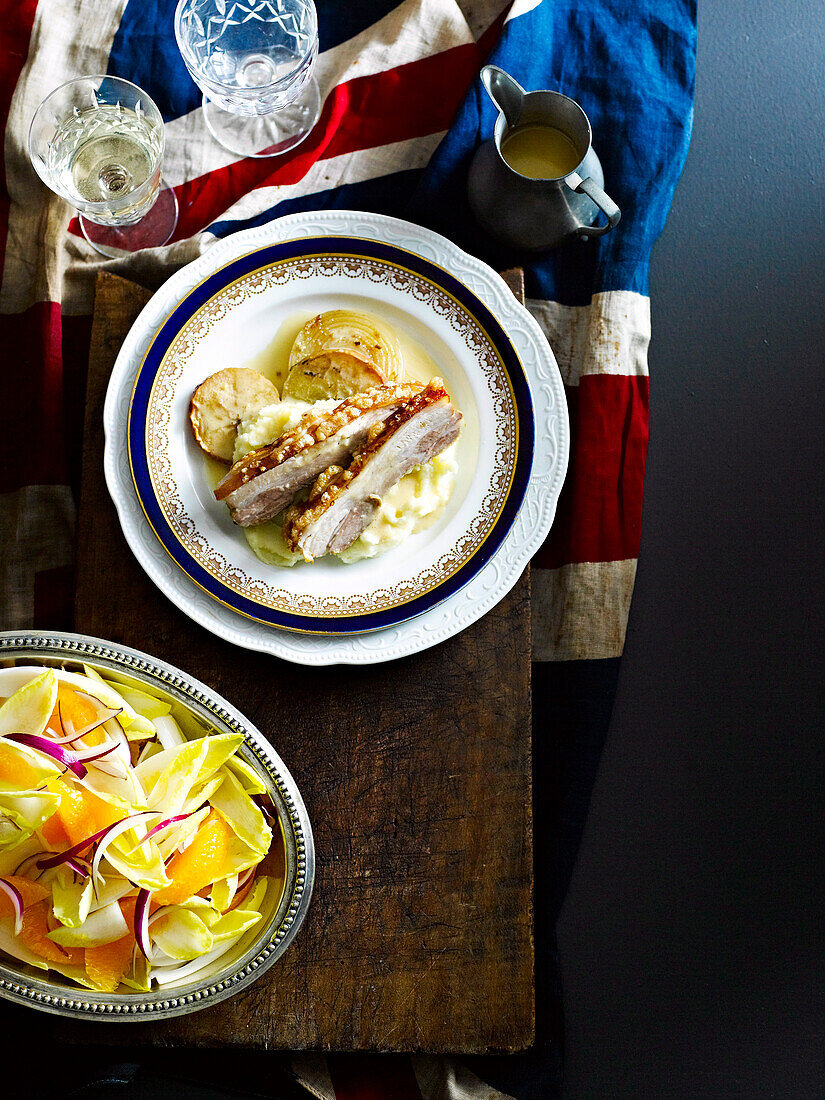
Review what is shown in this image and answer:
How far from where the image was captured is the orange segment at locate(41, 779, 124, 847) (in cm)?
174

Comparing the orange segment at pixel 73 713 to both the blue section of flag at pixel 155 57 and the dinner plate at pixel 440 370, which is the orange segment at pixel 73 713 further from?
the blue section of flag at pixel 155 57

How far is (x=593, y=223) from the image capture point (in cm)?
262

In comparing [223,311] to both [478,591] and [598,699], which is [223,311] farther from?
[598,699]

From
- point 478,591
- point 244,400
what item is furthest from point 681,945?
point 244,400

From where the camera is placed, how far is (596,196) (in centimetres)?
238

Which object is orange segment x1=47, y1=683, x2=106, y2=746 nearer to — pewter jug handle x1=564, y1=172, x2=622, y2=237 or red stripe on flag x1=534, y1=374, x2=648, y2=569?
red stripe on flag x1=534, y1=374, x2=648, y2=569

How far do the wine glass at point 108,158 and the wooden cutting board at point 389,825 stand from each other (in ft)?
2.94

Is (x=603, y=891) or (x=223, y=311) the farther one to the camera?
(x=603, y=891)

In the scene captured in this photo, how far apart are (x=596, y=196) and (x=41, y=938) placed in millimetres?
2287

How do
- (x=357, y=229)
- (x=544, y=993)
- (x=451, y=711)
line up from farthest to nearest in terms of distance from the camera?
(x=544, y=993) < (x=357, y=229) < (x=451, y=711)

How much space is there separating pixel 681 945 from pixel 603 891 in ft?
0.98

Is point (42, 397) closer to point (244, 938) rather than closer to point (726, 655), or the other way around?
point (244, 938)

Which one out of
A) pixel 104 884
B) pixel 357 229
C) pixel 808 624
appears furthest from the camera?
pixel 808 624

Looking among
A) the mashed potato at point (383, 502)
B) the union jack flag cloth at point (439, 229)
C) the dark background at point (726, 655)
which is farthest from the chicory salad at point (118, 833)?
the dark background at point (726, 655)
